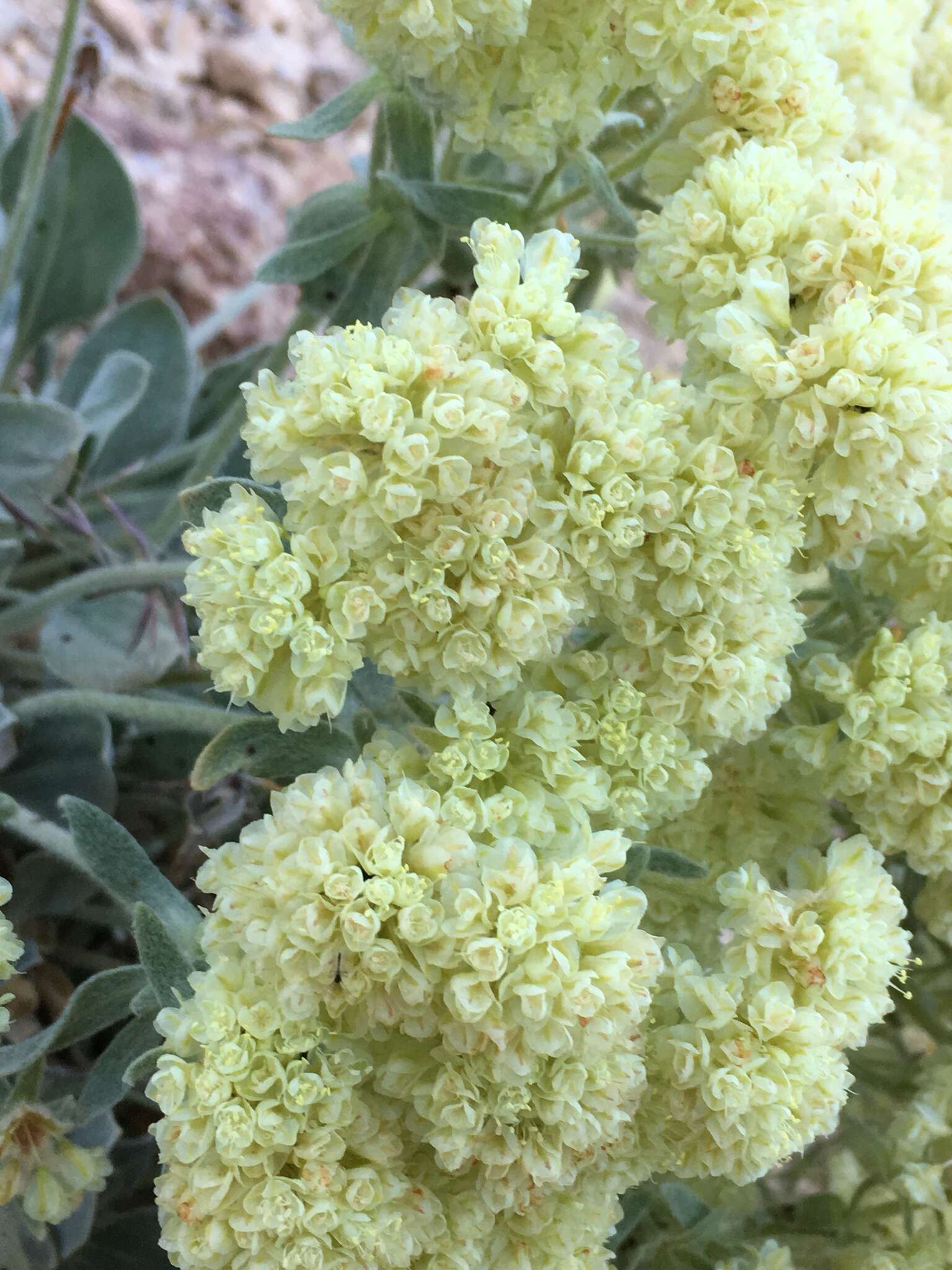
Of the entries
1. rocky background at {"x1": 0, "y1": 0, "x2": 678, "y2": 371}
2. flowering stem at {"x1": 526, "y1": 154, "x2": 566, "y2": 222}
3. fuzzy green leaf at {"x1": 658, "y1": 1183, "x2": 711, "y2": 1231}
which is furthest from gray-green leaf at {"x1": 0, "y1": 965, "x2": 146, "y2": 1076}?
rocky background at {"x1": 0, "y1": 0, "x2": 678, "y2": 371}

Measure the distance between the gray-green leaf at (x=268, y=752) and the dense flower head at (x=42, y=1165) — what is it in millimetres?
342

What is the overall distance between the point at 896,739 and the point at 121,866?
699mm

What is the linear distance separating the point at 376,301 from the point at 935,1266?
115cm

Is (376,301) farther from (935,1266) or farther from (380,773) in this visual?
(935,1266)

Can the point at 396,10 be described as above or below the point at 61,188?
above

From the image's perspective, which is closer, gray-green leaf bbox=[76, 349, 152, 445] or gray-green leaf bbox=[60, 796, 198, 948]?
gray-green leaf bbox=[60, 796, 198, 948]

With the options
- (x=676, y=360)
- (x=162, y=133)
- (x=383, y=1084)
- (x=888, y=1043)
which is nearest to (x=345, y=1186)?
(x=383, y=1084)

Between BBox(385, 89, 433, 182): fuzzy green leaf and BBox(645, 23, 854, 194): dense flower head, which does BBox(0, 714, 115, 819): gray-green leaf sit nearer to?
BBox(385, 89, 433, 182): fuzzy green leaf

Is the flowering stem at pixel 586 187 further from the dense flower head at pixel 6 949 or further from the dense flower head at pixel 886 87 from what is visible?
the dense flower head at pixel 6 949

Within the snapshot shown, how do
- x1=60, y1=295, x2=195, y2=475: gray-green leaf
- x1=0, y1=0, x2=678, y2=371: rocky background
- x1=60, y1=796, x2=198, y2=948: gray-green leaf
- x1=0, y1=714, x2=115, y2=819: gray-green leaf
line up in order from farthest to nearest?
1. x1=0, y1=0, x2=678, y2=371: rocky background
2. x1=60, y1=295, x2=195, y2=475: gray-green leaf
3. x1=0, y1=714, x2=115, y2=819: gray-green leaf
4. x1=60, y1=796, x2=198, y2=948: gray-green leaf

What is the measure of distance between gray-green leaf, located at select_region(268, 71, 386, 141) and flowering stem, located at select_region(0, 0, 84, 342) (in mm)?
312

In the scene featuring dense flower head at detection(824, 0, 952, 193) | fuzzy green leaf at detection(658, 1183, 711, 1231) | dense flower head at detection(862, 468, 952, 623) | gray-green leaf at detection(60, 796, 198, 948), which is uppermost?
dense flower head at detection(824, 0, 952, 193)

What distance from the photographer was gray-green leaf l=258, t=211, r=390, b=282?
1.37m

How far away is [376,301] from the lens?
1416 mm
